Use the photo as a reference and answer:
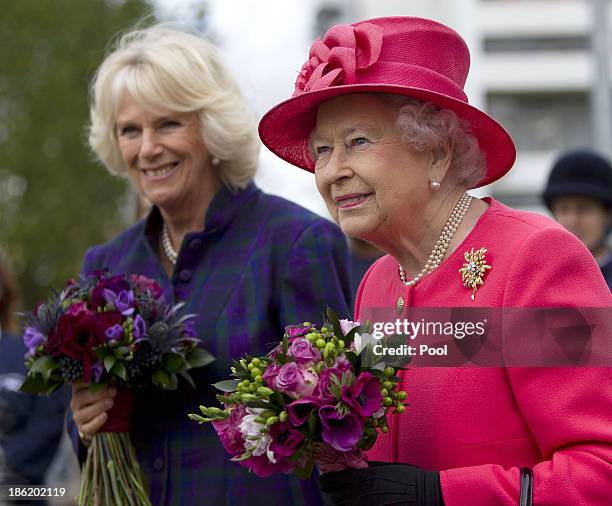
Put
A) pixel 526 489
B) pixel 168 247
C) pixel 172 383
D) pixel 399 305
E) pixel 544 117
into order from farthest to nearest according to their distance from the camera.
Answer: pixel 544 117, pixel 168 247, pixel 172 383, pixel 399 305, pixel 526 489

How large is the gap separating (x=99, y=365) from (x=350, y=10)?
56881 mm

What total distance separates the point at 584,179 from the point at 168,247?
261 cm

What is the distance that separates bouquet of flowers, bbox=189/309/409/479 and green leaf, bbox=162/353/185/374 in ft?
2.92

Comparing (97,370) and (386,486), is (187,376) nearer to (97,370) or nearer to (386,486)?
(97,370)

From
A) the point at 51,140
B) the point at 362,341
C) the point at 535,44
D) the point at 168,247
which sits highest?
the point at 535,44

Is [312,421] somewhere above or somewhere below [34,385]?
below

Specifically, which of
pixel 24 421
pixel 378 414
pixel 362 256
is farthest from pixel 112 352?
pixel 24 421

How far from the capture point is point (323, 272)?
3.60 m

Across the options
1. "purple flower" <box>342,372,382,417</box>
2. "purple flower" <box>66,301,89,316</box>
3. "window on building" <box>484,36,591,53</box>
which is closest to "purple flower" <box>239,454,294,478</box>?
"purple flower" <box>342,372,382,417</box>

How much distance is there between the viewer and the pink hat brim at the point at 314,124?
267 cm

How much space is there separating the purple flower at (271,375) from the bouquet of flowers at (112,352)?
95 centimetres

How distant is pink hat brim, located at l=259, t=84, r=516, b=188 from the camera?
105 inches

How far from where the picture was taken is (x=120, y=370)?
3.31 m

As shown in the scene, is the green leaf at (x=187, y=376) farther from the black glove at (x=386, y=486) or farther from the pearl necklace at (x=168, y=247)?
the black glove at (x=386, y=486)
